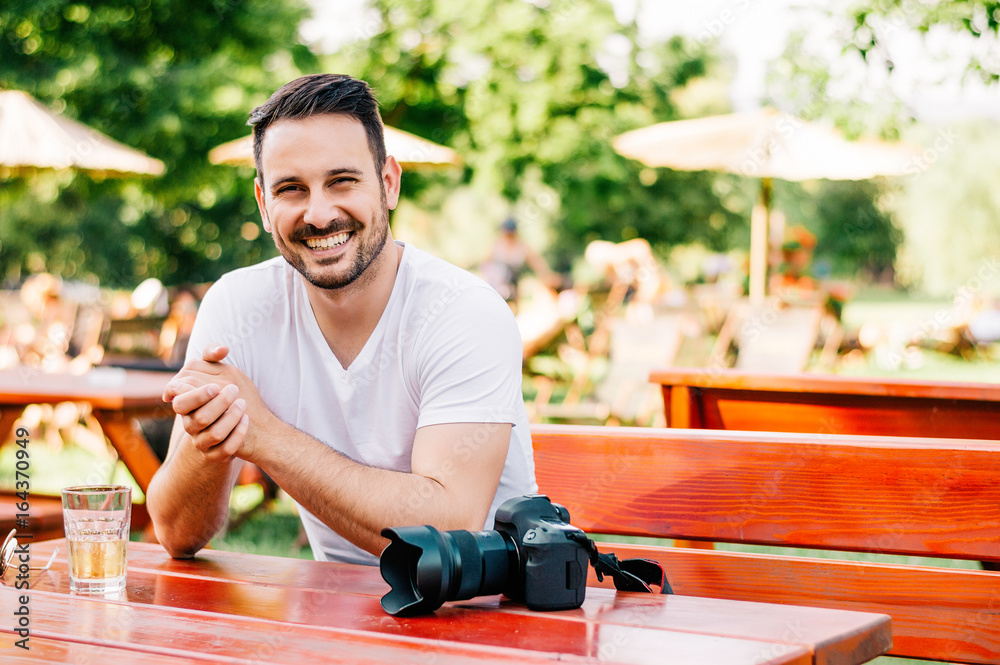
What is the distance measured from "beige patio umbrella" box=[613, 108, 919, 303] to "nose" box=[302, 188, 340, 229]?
280 inches

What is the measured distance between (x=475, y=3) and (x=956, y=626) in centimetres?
1272

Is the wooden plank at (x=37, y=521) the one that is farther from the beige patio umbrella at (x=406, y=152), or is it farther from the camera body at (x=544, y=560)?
the beige patio umbrella at (x=406, y=152)

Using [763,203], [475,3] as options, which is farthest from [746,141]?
[475,3]

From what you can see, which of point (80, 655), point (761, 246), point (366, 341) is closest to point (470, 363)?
point (366, 341)

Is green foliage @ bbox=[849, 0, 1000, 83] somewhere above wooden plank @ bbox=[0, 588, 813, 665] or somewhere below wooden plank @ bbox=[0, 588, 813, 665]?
above

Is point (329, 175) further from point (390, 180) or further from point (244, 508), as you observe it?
point (244, 508)

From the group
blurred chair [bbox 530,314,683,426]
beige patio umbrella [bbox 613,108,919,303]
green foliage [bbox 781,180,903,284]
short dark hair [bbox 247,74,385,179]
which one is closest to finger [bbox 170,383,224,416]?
short dark hair [bbox 247,74,385,179]

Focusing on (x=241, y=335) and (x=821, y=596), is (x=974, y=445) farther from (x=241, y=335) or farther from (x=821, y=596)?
(x=241, y=335)

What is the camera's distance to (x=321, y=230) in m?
2.25

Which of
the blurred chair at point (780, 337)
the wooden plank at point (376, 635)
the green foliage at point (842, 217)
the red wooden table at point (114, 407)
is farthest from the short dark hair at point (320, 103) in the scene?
the green foliage at point (842, 217)

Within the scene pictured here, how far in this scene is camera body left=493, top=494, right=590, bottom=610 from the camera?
4.63 feet

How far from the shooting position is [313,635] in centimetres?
133

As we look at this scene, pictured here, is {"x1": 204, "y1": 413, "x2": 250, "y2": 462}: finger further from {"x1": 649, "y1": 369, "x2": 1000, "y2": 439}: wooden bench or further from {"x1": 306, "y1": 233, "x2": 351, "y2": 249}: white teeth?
{"x1": 649, "y1": 369, "x2": 1000, "y2": 439}: wooden bench

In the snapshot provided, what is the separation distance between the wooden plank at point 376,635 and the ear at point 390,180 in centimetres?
118
